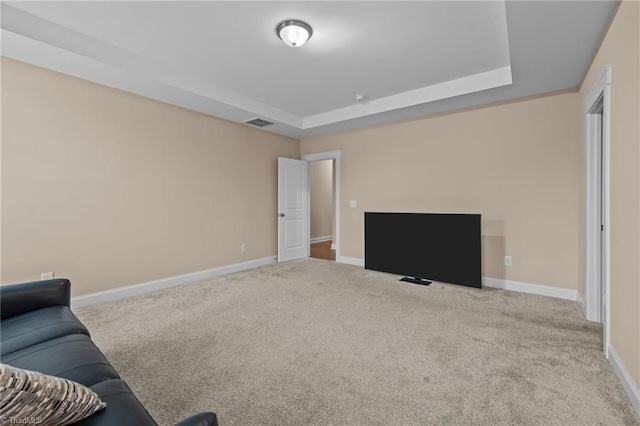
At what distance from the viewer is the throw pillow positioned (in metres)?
0.66

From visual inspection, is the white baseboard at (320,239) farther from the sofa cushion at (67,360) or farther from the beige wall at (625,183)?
the sofa cushion at (67,360)

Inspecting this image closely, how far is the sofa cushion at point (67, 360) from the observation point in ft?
3.75

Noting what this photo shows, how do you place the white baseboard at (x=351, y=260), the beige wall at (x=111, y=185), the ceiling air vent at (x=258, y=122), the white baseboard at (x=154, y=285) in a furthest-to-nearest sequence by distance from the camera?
the white baseboard at (x=351, y=260), the ceiling air vent at (x=258, y=122), the white baseboard at (x=154, y=285), the beige wall at (x=111, y=185)

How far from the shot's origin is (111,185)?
3.48 m

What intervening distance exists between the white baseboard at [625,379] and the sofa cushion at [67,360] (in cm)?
261

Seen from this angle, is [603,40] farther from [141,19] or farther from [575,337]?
[141,19]

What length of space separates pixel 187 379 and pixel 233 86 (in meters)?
3.31

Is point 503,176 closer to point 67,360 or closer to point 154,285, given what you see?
point 67,360

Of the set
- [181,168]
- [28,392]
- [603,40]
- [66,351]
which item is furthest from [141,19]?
[603,40]

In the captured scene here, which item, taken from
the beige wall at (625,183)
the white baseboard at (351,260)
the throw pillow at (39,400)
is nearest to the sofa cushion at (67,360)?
the throw pillow at (39,400)

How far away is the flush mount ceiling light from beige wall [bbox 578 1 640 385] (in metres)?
2.14

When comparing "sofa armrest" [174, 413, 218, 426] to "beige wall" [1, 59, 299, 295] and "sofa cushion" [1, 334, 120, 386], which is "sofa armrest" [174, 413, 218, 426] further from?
"beige wall" [1, 59, 299, 295]

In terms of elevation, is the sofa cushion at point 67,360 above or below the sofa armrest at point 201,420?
below

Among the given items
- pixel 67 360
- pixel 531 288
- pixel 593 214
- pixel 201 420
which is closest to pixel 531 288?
pixel 531 288
